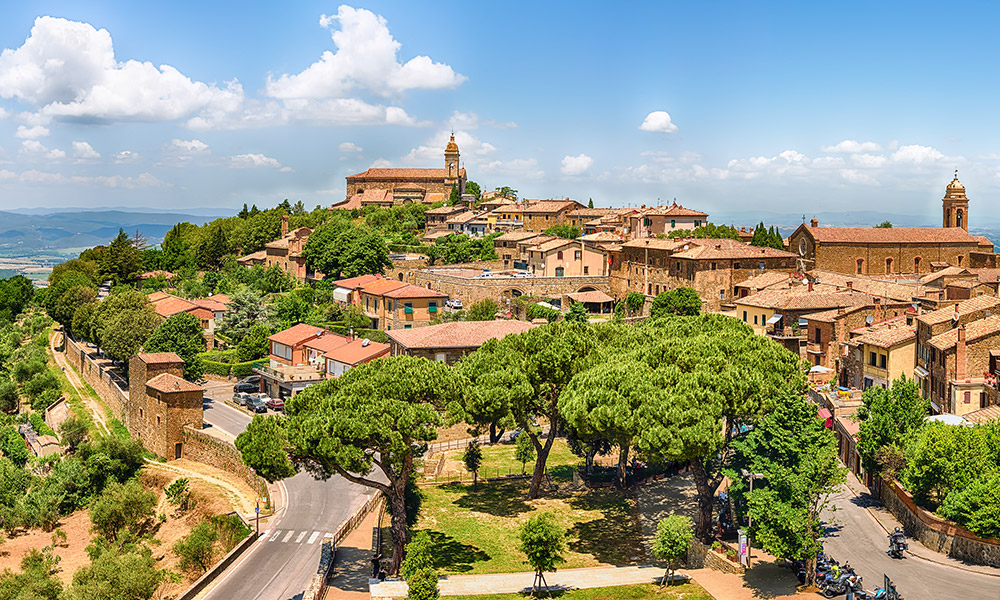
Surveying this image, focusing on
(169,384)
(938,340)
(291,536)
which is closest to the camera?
(291,536)

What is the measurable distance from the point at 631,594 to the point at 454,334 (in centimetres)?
3156

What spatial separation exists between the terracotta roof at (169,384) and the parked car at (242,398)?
22.3ft

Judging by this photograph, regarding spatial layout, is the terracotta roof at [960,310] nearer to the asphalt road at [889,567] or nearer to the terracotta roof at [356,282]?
the asphalt road at [889,567]

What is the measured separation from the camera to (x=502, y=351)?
36594mm

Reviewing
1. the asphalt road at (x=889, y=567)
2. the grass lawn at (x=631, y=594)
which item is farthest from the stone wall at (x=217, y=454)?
the asphalt road at (x=889, y=567)

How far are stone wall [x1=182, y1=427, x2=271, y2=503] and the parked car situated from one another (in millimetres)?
7857

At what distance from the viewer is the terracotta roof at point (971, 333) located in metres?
39.2

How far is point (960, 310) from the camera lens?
42688mm

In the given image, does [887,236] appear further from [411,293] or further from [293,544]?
[293,544]

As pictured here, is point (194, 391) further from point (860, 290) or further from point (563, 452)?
point (860, 290)

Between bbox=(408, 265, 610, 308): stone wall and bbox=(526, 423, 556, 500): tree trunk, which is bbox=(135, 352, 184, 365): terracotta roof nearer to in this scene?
bbox=(526, 423, 556, 500): tree trunk

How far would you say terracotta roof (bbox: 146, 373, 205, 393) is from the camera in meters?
49.8

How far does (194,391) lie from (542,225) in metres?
68.1

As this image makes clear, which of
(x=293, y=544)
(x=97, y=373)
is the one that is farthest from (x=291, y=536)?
(x=97, y=373)
